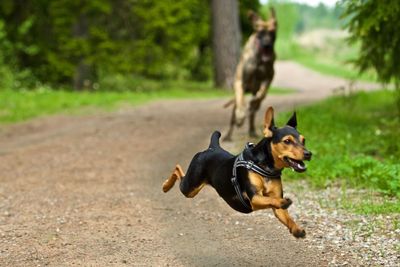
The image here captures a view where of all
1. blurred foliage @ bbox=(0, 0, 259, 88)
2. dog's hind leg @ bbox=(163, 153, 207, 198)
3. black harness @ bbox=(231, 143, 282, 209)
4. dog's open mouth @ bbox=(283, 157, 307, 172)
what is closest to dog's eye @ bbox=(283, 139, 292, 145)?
dog's open mouth @ bbox=(283, 157, 307, 172)

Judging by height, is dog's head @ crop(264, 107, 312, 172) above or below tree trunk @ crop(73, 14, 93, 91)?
above

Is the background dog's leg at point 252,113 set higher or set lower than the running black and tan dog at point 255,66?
lower

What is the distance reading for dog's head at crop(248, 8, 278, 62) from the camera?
11648 mm

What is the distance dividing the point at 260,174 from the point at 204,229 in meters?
2.00

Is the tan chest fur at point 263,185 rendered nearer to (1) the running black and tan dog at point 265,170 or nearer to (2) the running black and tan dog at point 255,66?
(1) the running black and tan dog at point 265,170

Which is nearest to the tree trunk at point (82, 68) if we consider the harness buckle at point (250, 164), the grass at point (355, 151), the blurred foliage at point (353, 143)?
the blurred foliage at point (353, 143)

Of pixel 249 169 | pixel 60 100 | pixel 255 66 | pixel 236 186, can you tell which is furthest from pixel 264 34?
pixel 60 100

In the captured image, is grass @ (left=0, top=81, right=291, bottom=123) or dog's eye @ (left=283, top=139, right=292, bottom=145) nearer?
dog's eye @ (left=283, top=139, right=292, bottom=145)

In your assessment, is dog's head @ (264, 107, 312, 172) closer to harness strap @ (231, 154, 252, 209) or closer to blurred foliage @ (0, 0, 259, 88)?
harness strap @ (231, 154, 252, 209)

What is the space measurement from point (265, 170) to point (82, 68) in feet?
68.6

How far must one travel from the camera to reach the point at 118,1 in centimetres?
2570

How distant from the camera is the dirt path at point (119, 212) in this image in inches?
248

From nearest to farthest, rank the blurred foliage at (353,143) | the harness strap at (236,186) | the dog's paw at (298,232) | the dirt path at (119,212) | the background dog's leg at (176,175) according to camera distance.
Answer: the dog's paw at (298,232), the harness strap at (236,186), the dirt path at (119,212), the background dog's leg at (176,175), the blurred foliage at (353,143)

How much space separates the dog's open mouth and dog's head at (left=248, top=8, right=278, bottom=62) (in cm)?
674
